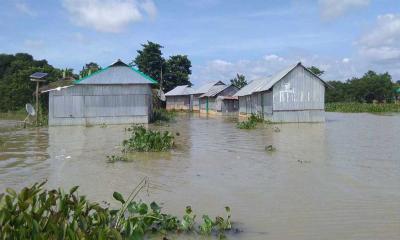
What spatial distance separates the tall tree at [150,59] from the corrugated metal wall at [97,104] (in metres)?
29.3

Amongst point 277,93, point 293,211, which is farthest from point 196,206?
point 277,93

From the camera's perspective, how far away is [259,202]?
7051 mm

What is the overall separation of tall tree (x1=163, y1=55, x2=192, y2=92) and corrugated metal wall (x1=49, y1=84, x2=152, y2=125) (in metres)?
31.6

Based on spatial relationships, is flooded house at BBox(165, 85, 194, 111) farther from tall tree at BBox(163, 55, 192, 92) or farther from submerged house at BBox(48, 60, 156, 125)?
submerged house at BBox(48, 60, 156, 125)

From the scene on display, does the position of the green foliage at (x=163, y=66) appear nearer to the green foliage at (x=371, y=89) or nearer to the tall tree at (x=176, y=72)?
the tall tree at (x=176, y=72)

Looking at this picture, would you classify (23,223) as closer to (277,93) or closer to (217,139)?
(217,139)

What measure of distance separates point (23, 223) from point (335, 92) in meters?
67.3

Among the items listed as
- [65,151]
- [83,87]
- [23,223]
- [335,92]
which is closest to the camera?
[23,223]

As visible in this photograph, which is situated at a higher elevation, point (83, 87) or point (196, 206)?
point (83, 87)

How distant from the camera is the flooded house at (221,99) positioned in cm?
4341

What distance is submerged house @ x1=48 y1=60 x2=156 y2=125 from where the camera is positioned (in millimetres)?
24859

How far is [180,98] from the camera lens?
180 feet

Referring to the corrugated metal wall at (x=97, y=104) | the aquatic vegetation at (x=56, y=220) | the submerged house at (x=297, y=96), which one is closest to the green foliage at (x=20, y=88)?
the corrugated metal wall at (x=97, y=104)

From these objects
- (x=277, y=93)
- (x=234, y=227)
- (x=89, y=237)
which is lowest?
(x=234, y=227)
